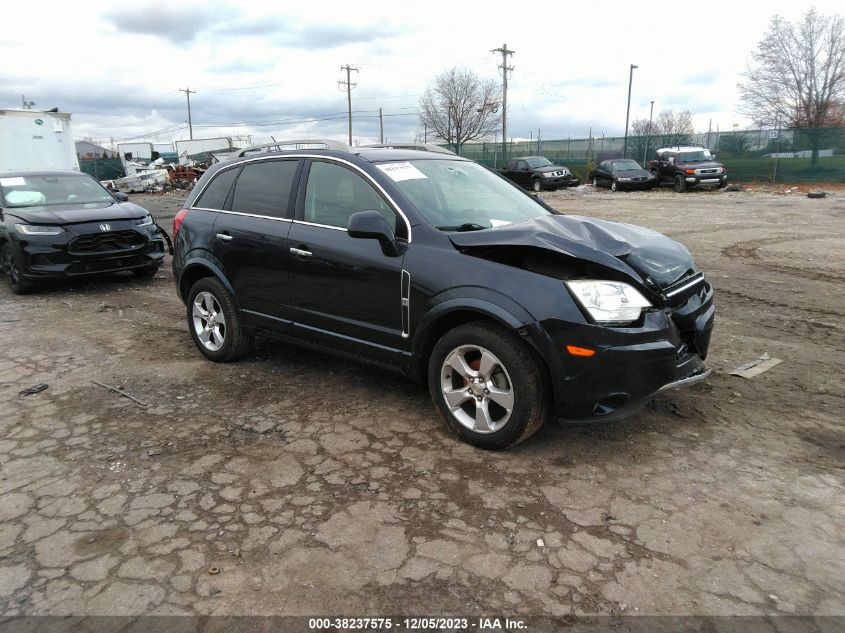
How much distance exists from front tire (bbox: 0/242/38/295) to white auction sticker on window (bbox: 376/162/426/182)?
6235 millimetres

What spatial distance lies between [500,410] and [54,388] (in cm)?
355

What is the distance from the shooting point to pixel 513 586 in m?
2.54

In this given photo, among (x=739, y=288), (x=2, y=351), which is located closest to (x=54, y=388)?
(x=2, y=351)

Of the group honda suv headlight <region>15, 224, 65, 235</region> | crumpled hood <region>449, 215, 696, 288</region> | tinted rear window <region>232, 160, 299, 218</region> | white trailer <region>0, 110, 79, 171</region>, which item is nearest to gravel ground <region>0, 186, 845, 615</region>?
crumpled hood <region>449, 215, 696, 288</region>

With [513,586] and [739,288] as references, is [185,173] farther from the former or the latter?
[513,586]

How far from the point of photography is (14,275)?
832 cm

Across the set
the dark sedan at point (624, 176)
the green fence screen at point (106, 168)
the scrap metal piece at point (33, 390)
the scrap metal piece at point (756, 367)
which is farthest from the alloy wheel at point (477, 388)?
the green fence screen at point (106, 168)

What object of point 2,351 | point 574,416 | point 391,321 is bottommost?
point 2,351

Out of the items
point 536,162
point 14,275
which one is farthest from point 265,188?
point 536,162

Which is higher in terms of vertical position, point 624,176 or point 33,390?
point 624,176

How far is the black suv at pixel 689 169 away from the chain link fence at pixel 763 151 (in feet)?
11.1

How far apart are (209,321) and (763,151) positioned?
93.8 ft

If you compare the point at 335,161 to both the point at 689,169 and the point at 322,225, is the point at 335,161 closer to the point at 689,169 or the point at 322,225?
the point at 322,225

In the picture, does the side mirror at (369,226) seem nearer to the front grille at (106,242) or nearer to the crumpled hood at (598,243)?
the crumpled hood at (598,243)
